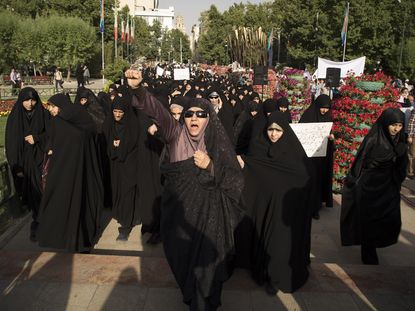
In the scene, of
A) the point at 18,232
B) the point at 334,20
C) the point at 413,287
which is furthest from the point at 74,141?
the point at 334,20

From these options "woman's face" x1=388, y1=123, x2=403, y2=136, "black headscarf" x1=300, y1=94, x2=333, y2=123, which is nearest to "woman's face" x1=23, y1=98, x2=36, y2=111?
"black headscarf" x1=300, y1=94, x2=333, y2=123

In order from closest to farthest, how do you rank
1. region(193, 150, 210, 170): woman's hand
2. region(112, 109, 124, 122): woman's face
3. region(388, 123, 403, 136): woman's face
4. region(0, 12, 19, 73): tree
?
1. region(193, 150, 210, 170): woman's hand
2. region(388, 123, 403, 136): woman's face
3. region(112, 109, 124, 122): woman's face
4. region(0, 12, 19, 73): tree

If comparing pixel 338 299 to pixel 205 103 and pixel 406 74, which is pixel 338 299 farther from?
pixel 406 74

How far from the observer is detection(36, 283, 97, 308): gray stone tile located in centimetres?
341

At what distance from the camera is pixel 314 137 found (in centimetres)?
616

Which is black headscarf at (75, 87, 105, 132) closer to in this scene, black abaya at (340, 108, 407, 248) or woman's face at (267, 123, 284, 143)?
woman's face at (267, 123, 284, 143)

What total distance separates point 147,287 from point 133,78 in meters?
1.82

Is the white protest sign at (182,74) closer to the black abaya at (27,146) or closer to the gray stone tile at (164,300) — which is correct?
the black abaya at (27,146)

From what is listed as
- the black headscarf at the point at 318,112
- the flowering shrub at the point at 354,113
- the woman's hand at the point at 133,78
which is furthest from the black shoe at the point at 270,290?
the flowering shrub at the point at 354,113

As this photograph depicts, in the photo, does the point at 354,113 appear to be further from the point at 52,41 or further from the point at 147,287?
the point at 52,41

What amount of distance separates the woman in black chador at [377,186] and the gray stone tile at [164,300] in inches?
88.1

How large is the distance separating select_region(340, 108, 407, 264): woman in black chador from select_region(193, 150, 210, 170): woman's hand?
2.41 metres

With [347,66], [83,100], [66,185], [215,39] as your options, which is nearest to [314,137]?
[66,185]

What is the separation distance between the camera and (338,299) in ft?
11.6
